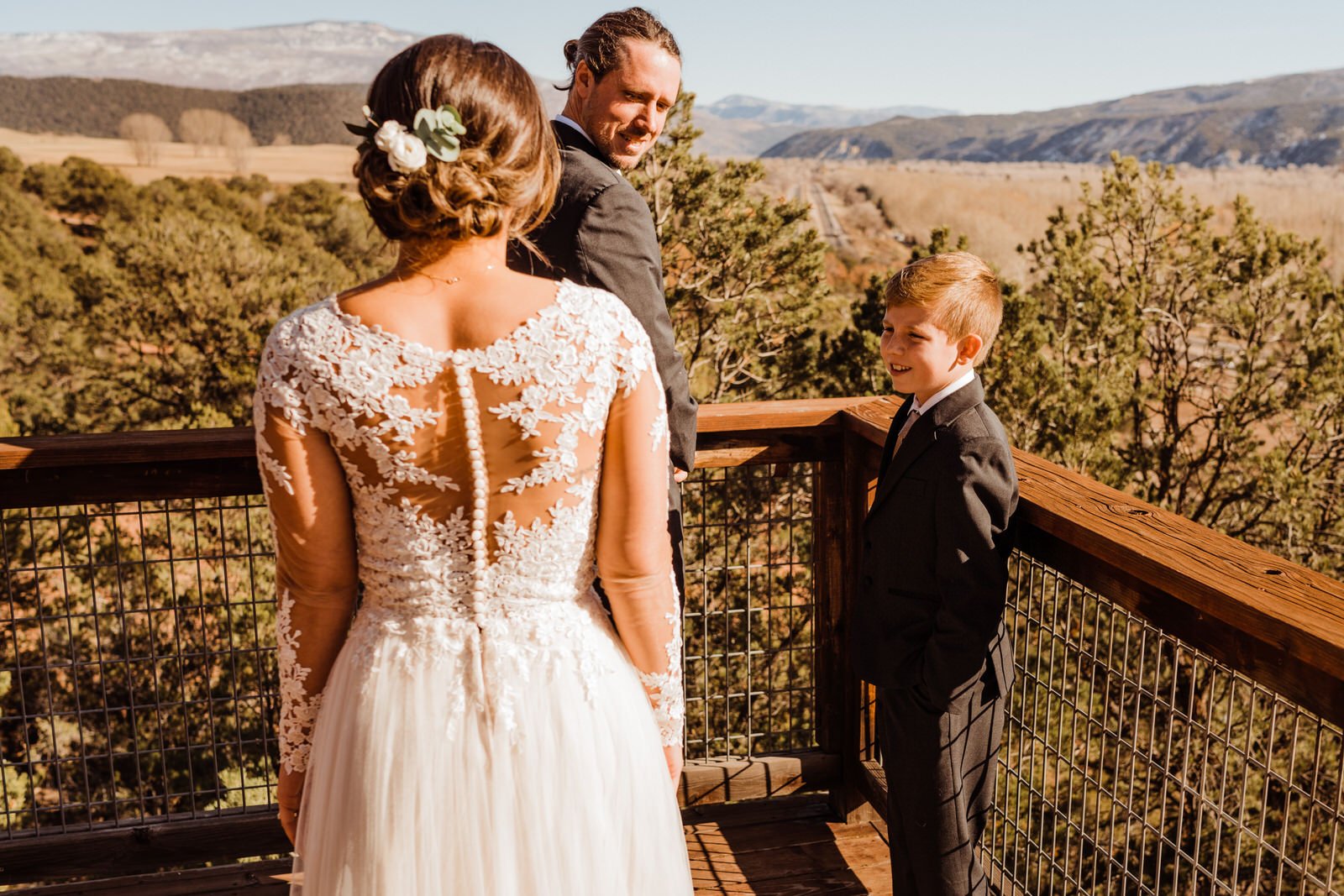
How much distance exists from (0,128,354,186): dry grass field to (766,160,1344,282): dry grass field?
25878mm

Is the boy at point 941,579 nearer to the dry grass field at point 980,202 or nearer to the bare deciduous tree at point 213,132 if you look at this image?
the dry grass field at point 980,202

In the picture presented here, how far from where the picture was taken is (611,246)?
73.7 inches

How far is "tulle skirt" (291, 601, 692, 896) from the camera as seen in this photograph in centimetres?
137

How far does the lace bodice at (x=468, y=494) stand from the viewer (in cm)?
123

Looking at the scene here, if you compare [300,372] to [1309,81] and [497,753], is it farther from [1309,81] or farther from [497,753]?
[1309,81]

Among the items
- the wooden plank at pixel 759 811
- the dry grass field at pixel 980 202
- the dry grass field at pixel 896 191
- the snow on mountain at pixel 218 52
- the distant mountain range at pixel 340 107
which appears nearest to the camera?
the wooden plank at pixel 759 811

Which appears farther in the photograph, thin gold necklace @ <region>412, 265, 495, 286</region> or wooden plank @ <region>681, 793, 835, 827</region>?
wooden plank @ <region>681, 793, 835, 827</region>

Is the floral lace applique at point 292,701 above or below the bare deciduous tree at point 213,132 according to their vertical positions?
below

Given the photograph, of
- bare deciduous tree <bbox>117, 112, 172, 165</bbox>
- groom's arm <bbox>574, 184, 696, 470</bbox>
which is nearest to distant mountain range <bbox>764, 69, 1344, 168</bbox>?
bare deciduous tree <bbox>117, 112, 172, 165</bbox>

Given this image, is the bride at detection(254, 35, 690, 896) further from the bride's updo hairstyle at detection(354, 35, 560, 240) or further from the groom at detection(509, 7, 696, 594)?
the groom at detection(509, 7, 696, 594)

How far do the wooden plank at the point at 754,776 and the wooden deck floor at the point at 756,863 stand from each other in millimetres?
46

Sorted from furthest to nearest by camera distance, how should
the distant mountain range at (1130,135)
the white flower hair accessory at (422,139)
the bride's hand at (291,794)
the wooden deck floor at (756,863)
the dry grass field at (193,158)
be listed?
the distant mountain range at (1130,135) → the dry grass field at (193,158) → the wooden deck floor at (756,863) → the bride's hand at (291,794) → the white flower hair accessory at (422,139)

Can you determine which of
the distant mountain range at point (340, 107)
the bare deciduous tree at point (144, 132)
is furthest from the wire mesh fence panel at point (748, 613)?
the distant mountain range at point (340, 107)

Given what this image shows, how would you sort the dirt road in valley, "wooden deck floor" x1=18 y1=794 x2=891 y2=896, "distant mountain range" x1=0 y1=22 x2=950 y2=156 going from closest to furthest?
1. "wooden deck floor" x1=18 y1=794 x2=891 y2=896
2. the dirt road in valley
3. "distant mountain range" x1=0 y1=22 x2=950 y2=156
